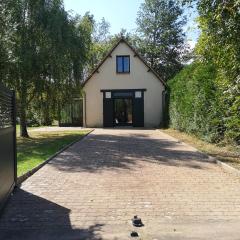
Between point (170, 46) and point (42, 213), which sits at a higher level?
point (170, 46)

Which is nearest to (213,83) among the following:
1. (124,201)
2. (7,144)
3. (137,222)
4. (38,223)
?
(124,201)

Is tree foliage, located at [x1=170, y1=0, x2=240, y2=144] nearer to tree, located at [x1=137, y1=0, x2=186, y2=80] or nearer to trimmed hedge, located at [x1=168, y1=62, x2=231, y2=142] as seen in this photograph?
trimmed hedge, located at [x1=168, y1=62, x2=231, y2=142]

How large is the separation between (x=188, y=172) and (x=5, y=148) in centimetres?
521

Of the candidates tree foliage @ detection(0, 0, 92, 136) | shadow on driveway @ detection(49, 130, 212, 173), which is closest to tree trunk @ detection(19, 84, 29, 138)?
tree foliage @ detection(0, 0, 92, 136)

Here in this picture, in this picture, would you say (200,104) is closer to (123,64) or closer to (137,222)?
(137,222)

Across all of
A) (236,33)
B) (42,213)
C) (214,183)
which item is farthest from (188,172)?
(42,213)

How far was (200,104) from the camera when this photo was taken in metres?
18.9

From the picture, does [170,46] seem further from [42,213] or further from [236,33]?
[42,213]

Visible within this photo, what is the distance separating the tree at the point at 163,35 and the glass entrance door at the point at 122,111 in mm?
20015

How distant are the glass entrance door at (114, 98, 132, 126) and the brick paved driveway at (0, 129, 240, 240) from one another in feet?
69.0

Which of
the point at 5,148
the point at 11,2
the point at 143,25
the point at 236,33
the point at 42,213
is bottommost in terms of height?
the point at 42,213

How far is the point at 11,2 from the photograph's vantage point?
811 inches

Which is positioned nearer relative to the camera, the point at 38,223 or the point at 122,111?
the point at 38,223

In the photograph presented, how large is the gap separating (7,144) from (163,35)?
47460mm
